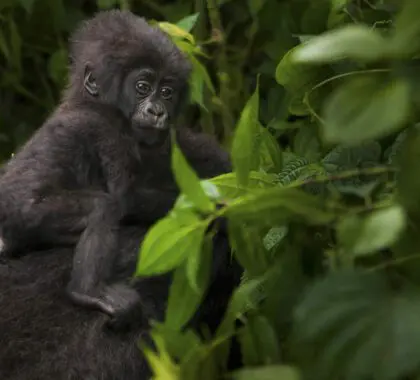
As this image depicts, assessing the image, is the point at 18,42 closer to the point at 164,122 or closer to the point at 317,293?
the point at 164,122

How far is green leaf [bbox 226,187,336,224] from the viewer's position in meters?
0.64

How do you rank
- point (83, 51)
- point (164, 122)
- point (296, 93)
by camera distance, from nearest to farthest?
point (296, 93) < point (164, 122) < point (83, 51)

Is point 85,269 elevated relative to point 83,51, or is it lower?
lower

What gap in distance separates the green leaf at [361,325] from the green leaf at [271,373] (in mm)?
22

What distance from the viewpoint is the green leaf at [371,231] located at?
574 mm

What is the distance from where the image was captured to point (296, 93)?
96 centimetres

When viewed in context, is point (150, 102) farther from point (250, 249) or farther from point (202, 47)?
point (202, 47)

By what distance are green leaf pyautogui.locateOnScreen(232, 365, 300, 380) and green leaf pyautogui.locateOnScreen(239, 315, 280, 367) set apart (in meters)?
0.08

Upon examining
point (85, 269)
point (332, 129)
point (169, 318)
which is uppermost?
point (332, 129)

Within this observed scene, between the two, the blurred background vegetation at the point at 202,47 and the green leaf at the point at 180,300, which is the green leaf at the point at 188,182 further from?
the blurred background vegetation at the point at 202,47

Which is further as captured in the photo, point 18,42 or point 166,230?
point 18,42

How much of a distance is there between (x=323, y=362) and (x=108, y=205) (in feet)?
2.15

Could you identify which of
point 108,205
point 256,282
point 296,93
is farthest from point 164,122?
point 256,282

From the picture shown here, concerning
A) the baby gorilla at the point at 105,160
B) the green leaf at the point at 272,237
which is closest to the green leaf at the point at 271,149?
the green leaf at the point at 272,237
